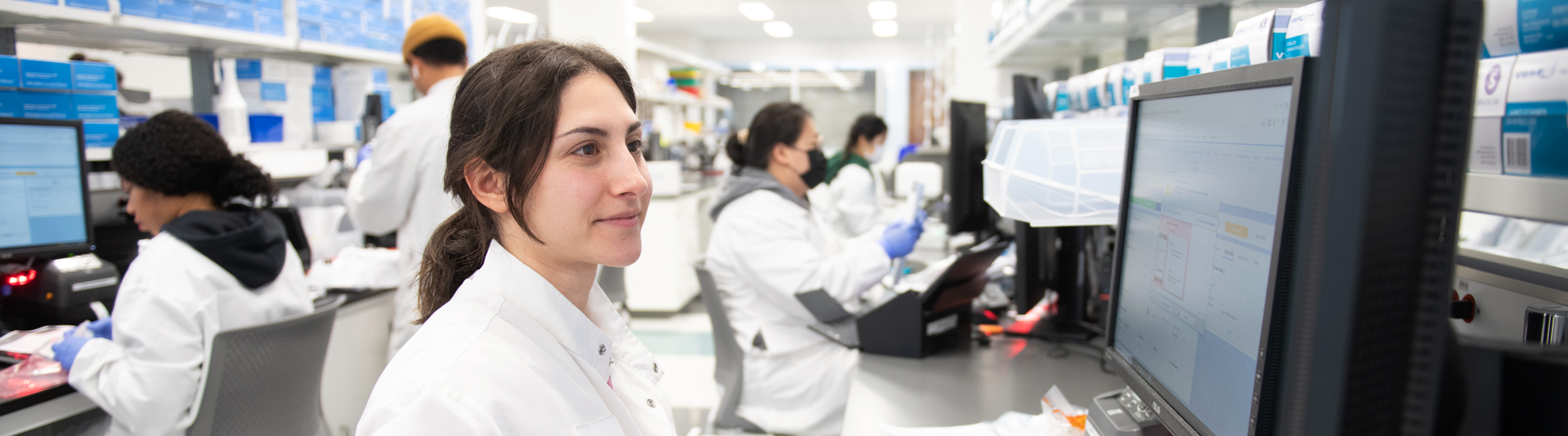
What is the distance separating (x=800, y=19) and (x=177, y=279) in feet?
27.1

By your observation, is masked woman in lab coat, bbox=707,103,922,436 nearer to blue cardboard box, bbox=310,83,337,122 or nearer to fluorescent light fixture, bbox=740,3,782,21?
blue cardboard box, bbox=310,83,337,122

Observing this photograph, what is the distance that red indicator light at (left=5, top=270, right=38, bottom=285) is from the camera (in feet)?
5.44

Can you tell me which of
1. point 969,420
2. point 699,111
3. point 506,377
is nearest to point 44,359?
point 506,377

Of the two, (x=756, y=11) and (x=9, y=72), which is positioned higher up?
(x=756, y=11)

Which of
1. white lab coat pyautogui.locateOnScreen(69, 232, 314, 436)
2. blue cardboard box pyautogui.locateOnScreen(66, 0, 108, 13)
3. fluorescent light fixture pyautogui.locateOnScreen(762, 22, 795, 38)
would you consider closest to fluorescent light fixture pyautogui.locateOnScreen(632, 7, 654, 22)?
fluorescent light fixture pyautogui.locateOnScreen(762, 22, 795, 38)

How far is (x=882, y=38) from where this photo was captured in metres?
11.3

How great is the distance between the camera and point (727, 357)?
2121 mm

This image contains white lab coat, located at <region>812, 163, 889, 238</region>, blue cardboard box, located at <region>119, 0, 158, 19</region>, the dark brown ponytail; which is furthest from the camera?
white lab coat, located at <region>812, 163, 889, 238</region>

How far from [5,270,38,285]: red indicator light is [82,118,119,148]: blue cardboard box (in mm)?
363

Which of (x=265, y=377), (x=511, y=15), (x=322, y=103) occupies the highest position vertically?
(x=511, y=15)

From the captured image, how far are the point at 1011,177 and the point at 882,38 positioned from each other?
1019cm

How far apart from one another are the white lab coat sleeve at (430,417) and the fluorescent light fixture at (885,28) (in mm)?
9373

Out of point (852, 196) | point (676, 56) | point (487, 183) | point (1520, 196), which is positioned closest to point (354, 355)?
point (487, 183)

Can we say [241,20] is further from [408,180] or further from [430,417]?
[430,417]
